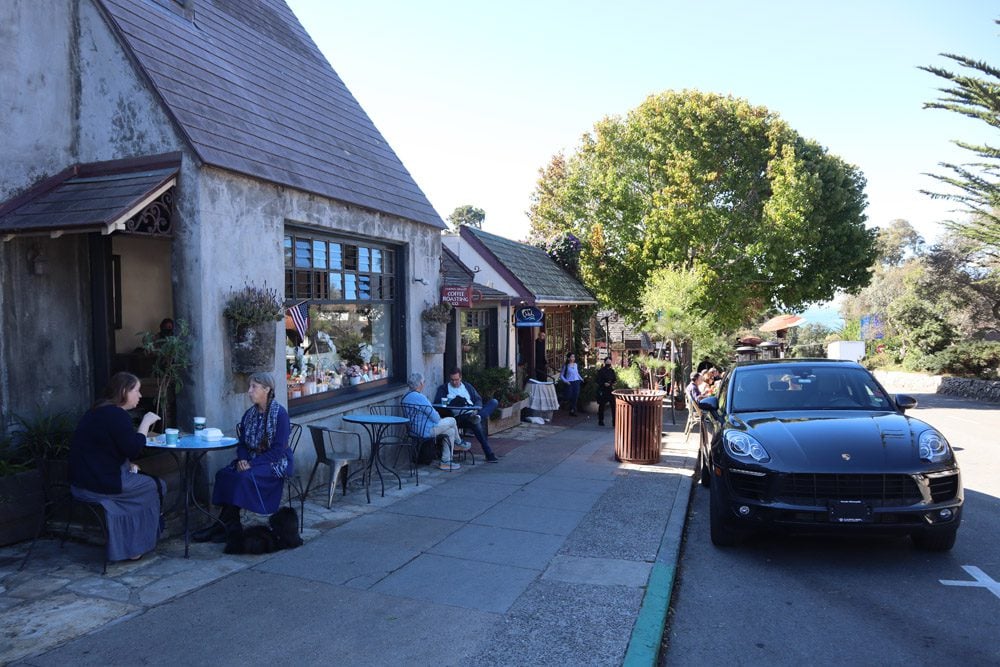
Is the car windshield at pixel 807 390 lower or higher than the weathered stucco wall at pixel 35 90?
lower

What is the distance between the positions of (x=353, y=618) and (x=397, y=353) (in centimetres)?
610

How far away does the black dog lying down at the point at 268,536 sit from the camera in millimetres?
5652

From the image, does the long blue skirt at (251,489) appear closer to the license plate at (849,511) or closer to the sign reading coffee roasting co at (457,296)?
the license plate at (849,511)

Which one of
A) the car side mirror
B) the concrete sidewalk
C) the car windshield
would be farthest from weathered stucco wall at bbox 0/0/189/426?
the car side mirror

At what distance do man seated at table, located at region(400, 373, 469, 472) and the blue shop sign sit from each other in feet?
22.0

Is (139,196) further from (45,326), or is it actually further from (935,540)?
(935,540)

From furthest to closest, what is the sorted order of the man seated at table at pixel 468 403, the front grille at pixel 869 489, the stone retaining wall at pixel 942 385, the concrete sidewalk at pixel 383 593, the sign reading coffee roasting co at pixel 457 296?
1. the stone retaining wall at pixel 942 385
2. the sign reading coffee roasting co at pixel 457 296
3. the man seated at table at pixel 468 403
4. the front grille at pixel 869 489
5. the concrete sidewalk at pixel 383 593

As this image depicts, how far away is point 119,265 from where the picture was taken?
29.1 feet

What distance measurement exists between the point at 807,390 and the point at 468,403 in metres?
5.16

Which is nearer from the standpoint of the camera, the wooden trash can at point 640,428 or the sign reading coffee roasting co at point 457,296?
the wooden trash can at point 640,428

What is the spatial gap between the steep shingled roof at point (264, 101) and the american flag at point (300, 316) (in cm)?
131

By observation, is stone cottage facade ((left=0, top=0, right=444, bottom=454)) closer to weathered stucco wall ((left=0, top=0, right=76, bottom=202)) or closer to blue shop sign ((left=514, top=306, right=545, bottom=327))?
weathered stucco wall ((left=0, top=0, right=76, bottom=202))

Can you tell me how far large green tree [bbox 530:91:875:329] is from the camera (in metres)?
21.3

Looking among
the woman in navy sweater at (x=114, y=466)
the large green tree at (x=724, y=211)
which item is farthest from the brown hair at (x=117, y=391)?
the large green tree at (x=724, y=211)
